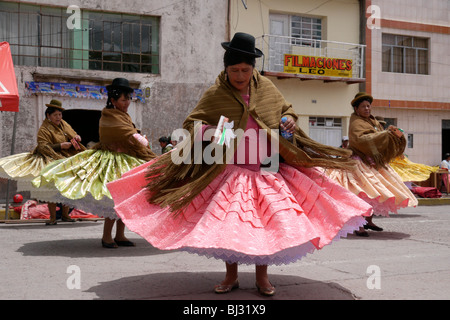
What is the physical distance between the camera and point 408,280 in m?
4.86

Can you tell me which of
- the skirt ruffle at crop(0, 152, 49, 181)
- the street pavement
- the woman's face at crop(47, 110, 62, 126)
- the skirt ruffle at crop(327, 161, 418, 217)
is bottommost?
the street pavement

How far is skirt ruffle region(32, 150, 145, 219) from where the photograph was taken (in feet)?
20.6

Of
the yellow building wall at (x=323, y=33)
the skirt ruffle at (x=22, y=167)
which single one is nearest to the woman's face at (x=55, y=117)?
the skirt ruffle at (x=22, y=167)

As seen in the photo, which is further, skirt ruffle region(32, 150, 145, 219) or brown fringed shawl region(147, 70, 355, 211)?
skirt ruffle region(32, 150, 145, 219)

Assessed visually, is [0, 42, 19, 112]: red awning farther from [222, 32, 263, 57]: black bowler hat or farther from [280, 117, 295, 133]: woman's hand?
[280, 117, 295, 133]: woman's hand

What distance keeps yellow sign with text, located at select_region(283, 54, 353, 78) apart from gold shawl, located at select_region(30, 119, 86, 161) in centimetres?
1133

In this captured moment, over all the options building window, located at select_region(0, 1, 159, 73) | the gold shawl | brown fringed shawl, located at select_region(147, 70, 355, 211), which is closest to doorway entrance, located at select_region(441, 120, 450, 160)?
building window, located at select_region(0, 1, 159, 73)

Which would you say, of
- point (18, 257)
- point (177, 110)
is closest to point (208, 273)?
point (18, 257)

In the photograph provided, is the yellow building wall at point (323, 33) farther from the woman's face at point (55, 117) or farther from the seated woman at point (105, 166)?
the seated woman at point (105, 166)

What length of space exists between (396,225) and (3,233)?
21.8 feet

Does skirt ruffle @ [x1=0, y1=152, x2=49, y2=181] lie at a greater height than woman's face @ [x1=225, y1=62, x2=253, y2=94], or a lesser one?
lesser

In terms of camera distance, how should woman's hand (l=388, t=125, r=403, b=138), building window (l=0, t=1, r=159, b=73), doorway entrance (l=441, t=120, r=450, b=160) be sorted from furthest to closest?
doorway entrance (l=441, t=120, r=450, b=160) < building window (l=0, t=1, r=159, b=73) < woman's hand (l=388, t=125, r=403, b=138)

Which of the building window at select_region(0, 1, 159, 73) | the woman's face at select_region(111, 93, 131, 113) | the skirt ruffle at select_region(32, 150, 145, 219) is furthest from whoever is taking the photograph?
the building window at select_region(0, 1, 159, 73)
